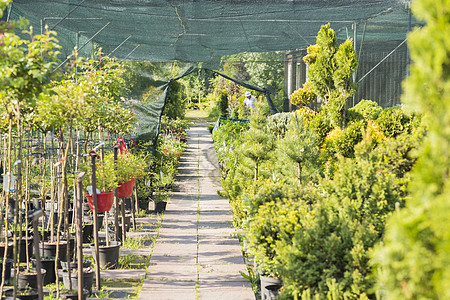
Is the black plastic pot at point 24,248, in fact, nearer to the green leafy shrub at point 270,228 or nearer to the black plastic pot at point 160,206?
the green leafy shrub at point 270,228

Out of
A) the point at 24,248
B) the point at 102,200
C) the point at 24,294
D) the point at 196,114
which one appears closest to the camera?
the point at 24,294

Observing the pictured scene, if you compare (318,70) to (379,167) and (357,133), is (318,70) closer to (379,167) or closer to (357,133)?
(357,133)

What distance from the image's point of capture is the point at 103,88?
5.51 m

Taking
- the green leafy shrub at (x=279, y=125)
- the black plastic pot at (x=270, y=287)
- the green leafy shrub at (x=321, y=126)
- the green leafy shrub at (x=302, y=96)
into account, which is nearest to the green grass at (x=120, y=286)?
the black plastic pot at (x=270, y=287)

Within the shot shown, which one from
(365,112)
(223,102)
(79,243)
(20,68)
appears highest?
(223,102)

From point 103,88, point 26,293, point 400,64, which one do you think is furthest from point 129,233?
point 400,64

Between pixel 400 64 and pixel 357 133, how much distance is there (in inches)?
204

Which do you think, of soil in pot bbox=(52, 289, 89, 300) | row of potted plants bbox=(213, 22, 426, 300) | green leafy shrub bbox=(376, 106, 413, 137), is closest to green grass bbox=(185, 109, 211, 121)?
green leafy shrub bbox=(376, 106, 413, 137)

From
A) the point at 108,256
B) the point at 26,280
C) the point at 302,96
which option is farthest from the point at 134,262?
the point at 302,96

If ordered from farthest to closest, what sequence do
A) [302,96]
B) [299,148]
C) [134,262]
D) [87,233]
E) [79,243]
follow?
[302,96] → [87,233] → [299,148] → [134,262] → [79,243]

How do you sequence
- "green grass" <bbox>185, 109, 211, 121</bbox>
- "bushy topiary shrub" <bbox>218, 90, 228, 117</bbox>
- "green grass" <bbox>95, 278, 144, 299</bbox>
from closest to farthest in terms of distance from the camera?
"green grass" <bbox>95, 278, 144, 299</bbox> < "bushy topiary shrub" <bbox>218, 90, 228, 117</bbox> < "green grass" <bbox>185, 109, 211, 121</bbox>

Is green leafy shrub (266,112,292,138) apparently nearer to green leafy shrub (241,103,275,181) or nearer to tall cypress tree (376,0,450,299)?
green leafy shrub (241,103,275,181)

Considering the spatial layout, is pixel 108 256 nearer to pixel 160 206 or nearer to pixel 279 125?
pixel 160 206

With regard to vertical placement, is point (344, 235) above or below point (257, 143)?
below
